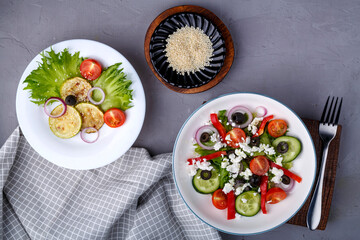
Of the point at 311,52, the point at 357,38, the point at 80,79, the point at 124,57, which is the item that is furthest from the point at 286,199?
the point at 80,79

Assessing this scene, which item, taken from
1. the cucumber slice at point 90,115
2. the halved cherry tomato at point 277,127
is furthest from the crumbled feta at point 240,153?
the cucumber slice at point 90,115

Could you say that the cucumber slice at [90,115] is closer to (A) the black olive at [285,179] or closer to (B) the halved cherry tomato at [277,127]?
(B) the halved cherry tomato at [277,127]

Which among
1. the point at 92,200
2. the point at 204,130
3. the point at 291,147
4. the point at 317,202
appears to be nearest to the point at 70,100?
the point at 92,200

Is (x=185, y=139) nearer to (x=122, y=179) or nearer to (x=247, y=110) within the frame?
(x=247, y=110)

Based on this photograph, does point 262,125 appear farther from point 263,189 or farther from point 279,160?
point 263,189

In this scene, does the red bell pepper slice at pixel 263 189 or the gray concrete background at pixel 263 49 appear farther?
the gray concrete background at pixel 263 49

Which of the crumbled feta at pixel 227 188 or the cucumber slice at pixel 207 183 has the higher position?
the crumbled feta at pixel 227 188

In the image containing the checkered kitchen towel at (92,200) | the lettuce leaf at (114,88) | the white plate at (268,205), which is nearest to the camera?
the white plate at (268,205)
